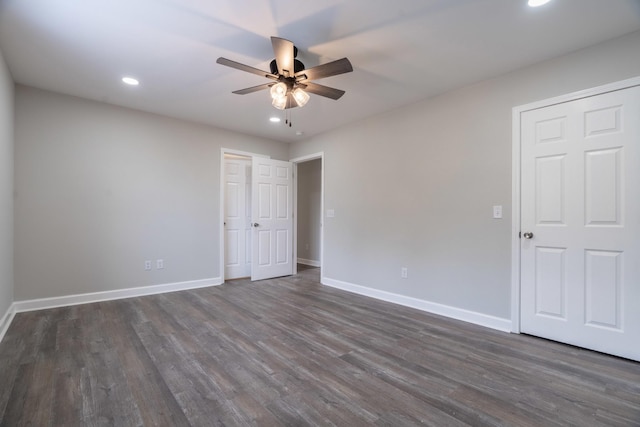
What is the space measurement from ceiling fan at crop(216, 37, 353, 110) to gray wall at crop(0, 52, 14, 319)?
233 centimetres

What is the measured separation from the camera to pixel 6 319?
2.84 meters

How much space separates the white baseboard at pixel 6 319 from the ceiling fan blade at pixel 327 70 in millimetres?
3525

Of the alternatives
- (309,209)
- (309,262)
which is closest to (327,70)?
(309,209)

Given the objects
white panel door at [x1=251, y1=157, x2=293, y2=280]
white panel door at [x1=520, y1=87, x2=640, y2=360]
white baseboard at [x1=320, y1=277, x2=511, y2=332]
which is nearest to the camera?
white panel door at [x1=520, y1=87, x2=640, y2=360]

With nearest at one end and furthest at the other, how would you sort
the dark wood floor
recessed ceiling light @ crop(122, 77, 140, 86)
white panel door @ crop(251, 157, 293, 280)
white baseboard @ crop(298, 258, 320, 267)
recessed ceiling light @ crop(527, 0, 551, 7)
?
the dark wood floor
recessed ceiling light @ crop(527, 0, 551, 7)
recessed ceiling light @ crop(122, 77, 140, 86)
white panel door @ crop(251, 157, 293, 280)
white baseboard @ crop(298, 258, 320, 267)

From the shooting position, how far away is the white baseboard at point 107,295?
A: 10.9 feet

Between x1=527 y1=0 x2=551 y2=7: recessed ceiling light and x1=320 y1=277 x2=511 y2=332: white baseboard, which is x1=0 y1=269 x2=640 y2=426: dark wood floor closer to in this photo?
x1=320 y1=277 x2=511 y2=332: white baseboard

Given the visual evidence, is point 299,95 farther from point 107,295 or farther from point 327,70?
point 107,295

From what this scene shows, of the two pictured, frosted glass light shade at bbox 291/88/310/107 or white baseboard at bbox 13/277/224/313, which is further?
white baseboard at bbox 13/277/224/313

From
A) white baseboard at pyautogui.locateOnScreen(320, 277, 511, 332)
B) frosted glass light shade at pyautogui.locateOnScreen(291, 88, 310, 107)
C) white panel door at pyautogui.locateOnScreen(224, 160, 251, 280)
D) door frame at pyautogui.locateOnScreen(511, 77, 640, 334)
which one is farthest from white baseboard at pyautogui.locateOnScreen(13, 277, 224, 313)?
door frame at pyautogui.locateOnScreen(511, 77, 640, 334)

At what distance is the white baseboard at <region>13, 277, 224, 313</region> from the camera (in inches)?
131

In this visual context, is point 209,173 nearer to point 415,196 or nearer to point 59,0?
point 59,0

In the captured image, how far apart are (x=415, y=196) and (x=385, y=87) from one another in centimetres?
135

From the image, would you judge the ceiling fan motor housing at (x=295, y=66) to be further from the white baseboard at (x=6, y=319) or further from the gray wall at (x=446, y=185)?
the white baseboard at (x=6, y=319)
